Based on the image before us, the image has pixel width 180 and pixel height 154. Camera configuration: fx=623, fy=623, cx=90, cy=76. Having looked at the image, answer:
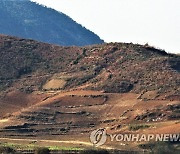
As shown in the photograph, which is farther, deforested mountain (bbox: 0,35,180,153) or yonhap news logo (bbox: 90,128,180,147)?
deforested mountain (bbox: 0,35,180,153)

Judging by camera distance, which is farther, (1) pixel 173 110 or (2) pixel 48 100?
(2) pixel 48 100

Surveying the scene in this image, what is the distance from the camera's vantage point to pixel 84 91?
10562 centimetres

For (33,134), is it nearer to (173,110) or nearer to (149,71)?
(173,110)

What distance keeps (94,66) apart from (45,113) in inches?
861

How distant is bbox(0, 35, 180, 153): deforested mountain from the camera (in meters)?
89.7

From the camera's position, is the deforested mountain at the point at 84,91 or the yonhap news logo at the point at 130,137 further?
the deforested mountain at the point at 84,91

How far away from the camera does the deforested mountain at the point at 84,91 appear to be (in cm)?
8969

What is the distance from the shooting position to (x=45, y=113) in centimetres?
9625

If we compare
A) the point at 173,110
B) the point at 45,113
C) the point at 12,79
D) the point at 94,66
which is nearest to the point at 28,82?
the point at 12,79

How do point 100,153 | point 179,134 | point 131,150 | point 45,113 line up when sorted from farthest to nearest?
point 45,113, point 179,134, point 131,150, point 100,153

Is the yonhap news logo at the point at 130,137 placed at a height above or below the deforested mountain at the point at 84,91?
below

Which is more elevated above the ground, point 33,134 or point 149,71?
point 149,71

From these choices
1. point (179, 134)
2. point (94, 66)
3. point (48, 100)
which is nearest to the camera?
point (179, 134)

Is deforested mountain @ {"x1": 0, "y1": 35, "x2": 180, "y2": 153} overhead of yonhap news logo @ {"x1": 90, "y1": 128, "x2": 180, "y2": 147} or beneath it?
overhead
